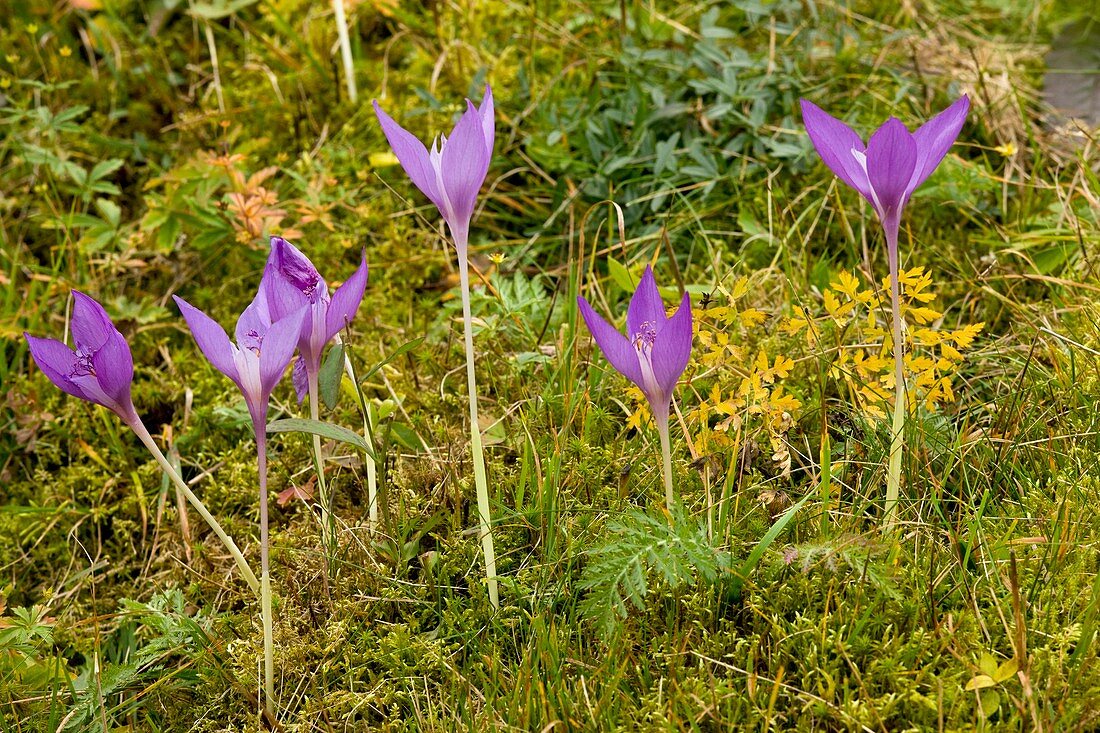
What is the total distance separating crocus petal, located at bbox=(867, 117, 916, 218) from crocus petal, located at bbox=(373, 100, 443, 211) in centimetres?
73

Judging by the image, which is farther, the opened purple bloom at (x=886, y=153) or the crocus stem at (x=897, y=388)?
the crocus stem at (x=897, y=388)

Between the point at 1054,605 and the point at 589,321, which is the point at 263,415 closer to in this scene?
the point at 589,321

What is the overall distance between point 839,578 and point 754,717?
0.31 metres

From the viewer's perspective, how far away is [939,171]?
9.54ft

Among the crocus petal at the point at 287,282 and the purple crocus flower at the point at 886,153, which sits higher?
the purple crocus flower at the point at 886,153

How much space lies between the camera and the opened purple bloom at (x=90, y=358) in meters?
1.67

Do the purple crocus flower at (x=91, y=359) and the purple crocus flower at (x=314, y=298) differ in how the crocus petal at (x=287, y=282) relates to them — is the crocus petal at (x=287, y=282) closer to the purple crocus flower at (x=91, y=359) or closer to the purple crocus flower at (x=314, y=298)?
the purple crocus flower at (x=314, y=298)

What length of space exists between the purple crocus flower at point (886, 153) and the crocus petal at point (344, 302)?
0.84m

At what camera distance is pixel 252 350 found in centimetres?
172

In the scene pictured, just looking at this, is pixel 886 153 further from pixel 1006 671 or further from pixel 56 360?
pixel 56 360

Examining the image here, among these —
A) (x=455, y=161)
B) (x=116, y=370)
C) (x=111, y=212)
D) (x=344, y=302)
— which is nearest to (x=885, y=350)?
(x=455, y=161)

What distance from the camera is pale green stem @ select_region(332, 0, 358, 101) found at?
3.38 meters

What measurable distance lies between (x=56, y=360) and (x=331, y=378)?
46cm

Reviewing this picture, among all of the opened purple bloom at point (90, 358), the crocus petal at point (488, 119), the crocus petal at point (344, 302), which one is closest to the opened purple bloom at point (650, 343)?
the crocus petal at point (488, 119)
